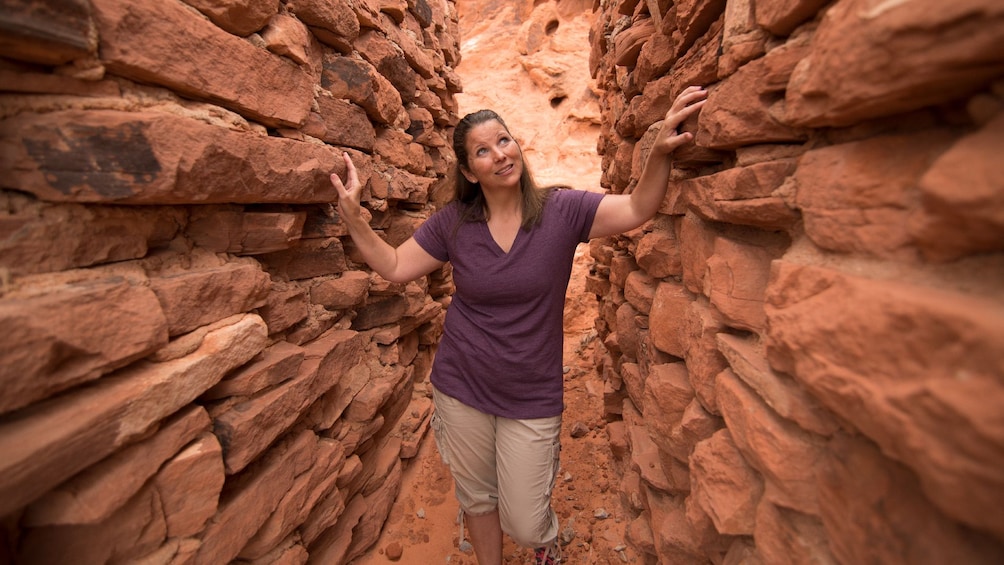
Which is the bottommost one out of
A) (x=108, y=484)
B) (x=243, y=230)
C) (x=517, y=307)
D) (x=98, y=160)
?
(x=108, y=484)

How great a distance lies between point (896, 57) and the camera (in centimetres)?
60

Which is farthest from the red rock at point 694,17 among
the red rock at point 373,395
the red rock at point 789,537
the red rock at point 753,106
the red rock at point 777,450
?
the red rock at point 373,395

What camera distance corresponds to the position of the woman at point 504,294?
1.61m

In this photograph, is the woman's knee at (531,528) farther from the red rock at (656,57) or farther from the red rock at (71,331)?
the red rock at (656,57)

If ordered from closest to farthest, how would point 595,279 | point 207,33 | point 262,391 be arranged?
point 207,33, point 262,391, point 595,279

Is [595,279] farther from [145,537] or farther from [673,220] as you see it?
[145,537]

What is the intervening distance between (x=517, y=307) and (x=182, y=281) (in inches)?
41.0

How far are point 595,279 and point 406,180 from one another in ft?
5.97

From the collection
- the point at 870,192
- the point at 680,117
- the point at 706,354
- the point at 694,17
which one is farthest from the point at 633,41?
the point at 870,192

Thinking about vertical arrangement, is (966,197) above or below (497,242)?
above

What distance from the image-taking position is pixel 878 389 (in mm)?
629

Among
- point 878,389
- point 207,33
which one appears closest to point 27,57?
point 207,33

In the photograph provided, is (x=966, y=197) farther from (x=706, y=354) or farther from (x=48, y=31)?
(x=48, y=31)

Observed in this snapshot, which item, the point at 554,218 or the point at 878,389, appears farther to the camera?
the point at 554,218
